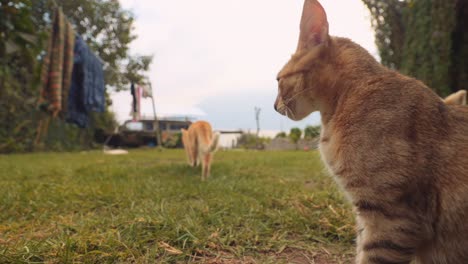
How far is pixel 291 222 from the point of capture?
1.62 metres

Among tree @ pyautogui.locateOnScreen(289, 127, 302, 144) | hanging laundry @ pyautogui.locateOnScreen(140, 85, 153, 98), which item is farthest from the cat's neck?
tree @ pyautogui.locateOnScreen(289, 127, 302, 144)

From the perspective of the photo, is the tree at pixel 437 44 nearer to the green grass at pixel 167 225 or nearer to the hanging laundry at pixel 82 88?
the green grass at pixel 167 225

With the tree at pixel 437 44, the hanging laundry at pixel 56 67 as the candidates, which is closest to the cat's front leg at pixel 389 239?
the tree at pixel 437 44

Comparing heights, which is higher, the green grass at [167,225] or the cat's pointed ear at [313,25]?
the cat's pointed ear at [313,25]

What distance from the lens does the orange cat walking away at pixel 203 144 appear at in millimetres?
3392

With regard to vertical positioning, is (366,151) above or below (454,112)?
below

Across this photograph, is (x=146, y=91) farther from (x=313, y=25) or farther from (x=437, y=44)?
(x=313, y=25)

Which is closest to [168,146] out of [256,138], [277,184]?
[256,138]

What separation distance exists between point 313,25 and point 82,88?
5151 mm

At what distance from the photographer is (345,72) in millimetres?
1095

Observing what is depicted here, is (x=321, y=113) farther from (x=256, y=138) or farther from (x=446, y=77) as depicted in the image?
(x=256, y=138)

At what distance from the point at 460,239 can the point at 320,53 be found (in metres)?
0.75

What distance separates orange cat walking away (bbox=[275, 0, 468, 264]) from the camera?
86cm

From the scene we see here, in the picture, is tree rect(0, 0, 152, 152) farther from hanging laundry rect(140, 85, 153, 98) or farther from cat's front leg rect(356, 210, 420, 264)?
cat's front leg rect(356, 210, 420, 264)
